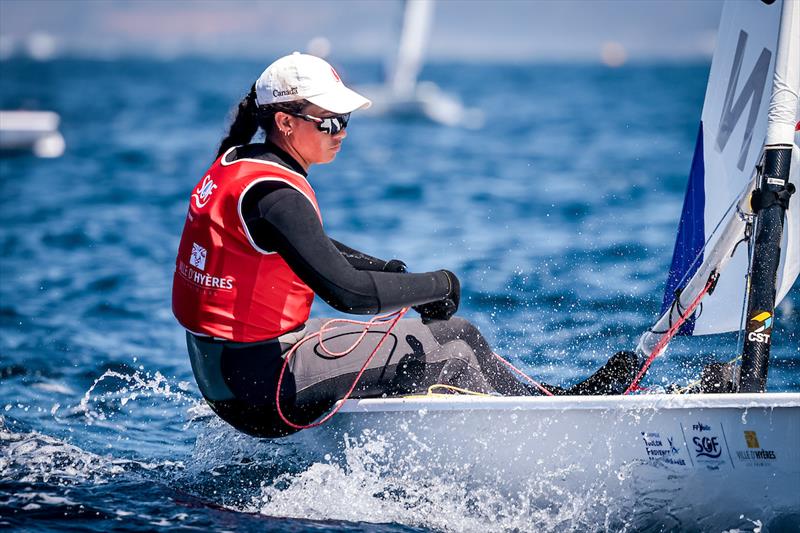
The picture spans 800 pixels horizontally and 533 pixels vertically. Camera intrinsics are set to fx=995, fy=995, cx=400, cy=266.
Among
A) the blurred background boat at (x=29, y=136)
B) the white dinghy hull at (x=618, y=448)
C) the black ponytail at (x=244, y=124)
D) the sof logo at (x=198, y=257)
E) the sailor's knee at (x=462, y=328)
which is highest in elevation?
the black ponytail at (x=244, y=124)

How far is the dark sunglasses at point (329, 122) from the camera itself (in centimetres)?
290

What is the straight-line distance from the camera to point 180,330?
5.77 metres

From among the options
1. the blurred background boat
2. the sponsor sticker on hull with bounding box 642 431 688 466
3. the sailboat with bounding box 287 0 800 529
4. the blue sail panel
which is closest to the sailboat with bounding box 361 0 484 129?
the blurred background boat

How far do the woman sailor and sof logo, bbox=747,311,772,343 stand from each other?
2.63 feet

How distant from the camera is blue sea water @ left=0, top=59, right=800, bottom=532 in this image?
10.2 feet

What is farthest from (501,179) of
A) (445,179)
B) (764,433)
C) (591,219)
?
(764,433)

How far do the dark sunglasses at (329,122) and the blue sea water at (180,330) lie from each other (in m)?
0.38

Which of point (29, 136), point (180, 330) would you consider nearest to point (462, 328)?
point (180, 330)

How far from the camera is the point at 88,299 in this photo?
21.4ft

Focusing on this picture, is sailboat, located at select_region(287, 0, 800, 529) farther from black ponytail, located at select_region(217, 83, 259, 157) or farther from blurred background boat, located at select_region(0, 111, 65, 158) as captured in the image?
blurred background boat, located at select_region(0, 111, 65, 158)

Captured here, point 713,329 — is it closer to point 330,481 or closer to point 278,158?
point 330,481

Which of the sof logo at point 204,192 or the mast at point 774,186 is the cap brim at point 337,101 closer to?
the sof logo at point 204,192

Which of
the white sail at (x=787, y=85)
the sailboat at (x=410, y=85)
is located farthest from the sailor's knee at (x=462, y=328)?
the sailboat at (x=410, y=85)

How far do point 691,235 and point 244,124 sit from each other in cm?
176
